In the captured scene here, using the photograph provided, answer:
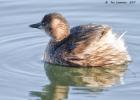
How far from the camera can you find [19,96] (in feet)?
30.2

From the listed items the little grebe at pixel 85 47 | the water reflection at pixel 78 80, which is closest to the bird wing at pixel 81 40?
the little grebe at pixel 85 47

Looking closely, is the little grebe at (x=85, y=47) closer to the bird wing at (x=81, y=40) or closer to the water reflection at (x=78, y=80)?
the bird wing at (x=81, y=40)

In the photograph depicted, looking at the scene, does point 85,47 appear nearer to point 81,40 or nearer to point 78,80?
point 81,40

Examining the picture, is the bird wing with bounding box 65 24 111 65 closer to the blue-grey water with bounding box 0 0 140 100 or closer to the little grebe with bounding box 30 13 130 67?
the little grebe with bounding box 30 13 130 67

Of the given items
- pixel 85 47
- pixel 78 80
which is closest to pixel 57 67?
pixel 85 47

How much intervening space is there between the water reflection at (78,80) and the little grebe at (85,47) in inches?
5.0

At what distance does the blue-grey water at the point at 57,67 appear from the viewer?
9.40 meters

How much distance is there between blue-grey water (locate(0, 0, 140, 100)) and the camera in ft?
A: 30.8

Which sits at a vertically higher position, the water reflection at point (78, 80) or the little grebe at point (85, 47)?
the little grebe at point (85, 47)

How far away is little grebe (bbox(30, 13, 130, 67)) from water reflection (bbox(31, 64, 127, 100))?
13cm

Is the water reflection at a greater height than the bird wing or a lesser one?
lesser

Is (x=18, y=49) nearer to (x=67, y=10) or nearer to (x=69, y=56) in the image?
(x=69, y=56)

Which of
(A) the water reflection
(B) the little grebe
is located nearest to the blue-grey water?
(A) the water reflection

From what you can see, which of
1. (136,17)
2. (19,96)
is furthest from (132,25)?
(19,96)
